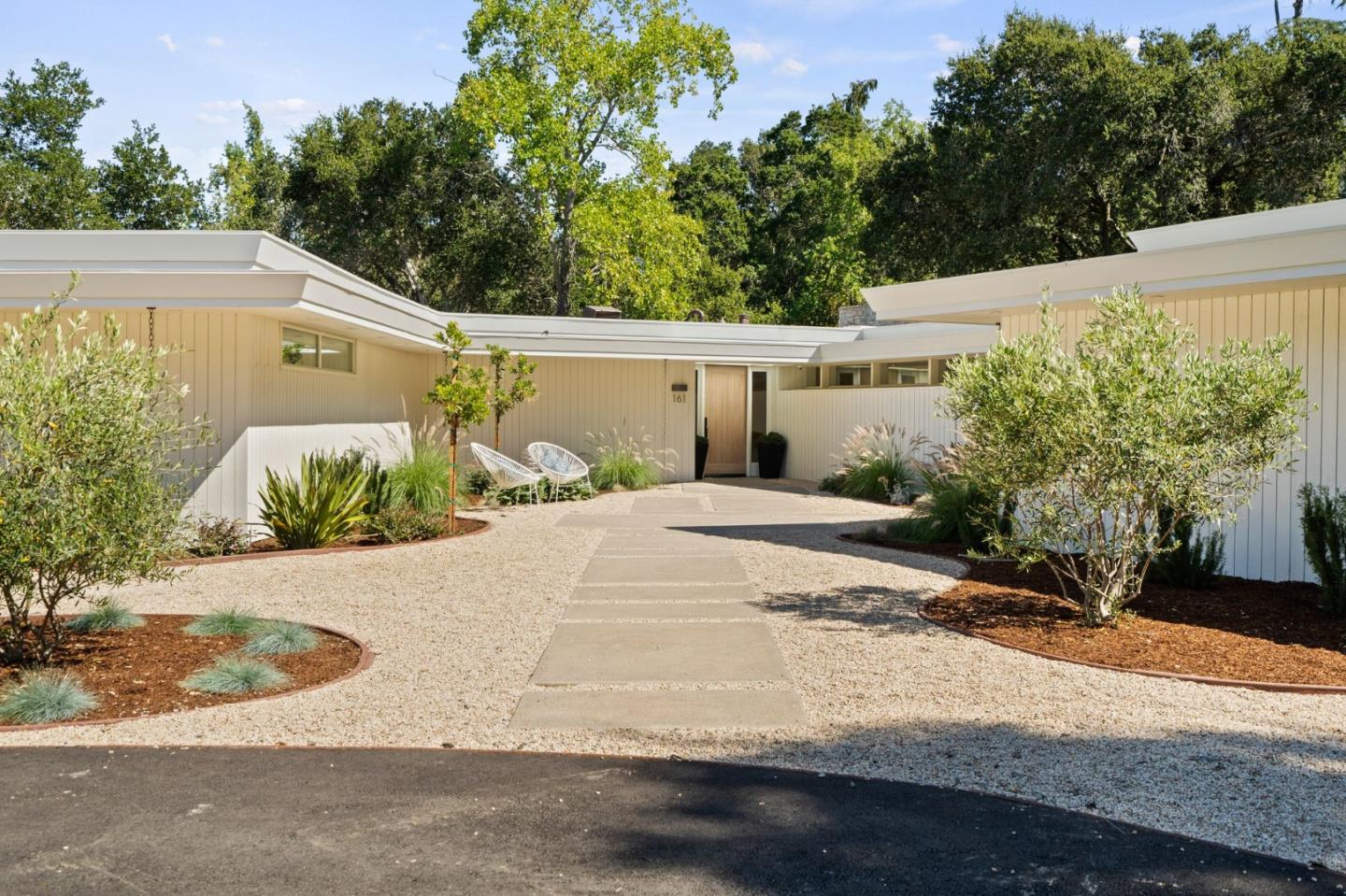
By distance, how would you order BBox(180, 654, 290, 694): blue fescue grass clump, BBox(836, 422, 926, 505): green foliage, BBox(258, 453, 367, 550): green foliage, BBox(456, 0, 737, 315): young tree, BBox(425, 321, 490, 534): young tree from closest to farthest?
BBox(180, 654, 290, 694): blue fescue grass clump → BBox(258, 453, 367, 550): green foliage → BBox(425, 321, 490, 534): young tree → BBox(836, 422, 926, 505): green foliage → BBox(456, 0, 737, 315): young tree

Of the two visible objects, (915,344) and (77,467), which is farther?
(915,344)

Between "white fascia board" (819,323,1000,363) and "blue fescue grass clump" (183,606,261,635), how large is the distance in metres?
10.9

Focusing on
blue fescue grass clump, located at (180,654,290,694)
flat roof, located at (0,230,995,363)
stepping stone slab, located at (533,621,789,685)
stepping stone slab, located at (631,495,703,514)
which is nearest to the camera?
blue fescue grass clump, located at (180,654,290,694)

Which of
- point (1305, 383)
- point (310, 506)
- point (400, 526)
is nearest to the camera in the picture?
point (1305, 383)

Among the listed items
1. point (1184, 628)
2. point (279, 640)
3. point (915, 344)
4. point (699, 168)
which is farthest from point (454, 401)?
point (699, 168)

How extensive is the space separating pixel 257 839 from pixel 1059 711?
3.75m

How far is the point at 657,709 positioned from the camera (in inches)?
215

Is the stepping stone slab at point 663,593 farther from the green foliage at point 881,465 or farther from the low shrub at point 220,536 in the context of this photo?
the green foliage at point 881,465

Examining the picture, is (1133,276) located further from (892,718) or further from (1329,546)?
(892,718)

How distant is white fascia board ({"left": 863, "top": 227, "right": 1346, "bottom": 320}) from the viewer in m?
7.73

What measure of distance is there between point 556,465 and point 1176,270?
10209 mm

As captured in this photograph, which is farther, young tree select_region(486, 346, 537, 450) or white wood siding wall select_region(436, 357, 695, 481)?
white wood siding wall select_region(436, 357, 695, 481)

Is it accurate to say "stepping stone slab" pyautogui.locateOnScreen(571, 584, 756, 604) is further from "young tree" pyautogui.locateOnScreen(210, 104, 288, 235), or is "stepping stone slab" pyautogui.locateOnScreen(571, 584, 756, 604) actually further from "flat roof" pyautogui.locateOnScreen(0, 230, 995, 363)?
"young tree" pyautogui.locateOnScreen(210, 104, 288, 235)

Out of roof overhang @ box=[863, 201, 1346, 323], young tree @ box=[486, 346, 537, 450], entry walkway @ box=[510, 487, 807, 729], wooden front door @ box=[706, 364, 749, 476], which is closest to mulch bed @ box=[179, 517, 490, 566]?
entry walkway @ box=[510, 487, 807, 729]
